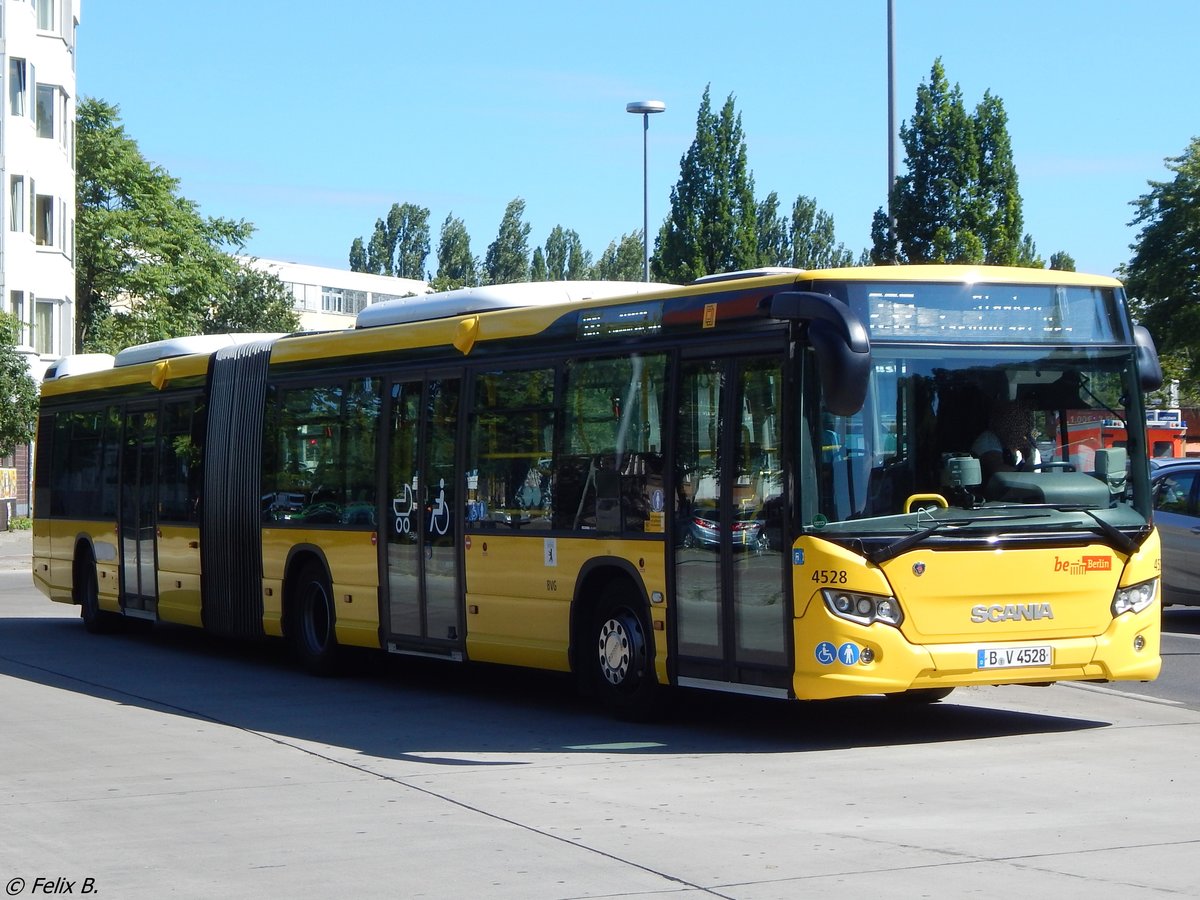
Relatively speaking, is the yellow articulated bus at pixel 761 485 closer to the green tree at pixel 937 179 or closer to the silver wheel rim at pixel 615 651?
the silver wheel rim at pixel 615 651

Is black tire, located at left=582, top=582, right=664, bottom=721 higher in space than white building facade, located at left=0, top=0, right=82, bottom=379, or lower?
lower

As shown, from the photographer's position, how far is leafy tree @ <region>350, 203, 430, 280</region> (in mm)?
130625

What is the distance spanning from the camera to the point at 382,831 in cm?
846

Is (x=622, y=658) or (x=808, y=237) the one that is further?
(x=808, y=237)

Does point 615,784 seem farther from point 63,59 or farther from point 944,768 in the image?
point 63,59

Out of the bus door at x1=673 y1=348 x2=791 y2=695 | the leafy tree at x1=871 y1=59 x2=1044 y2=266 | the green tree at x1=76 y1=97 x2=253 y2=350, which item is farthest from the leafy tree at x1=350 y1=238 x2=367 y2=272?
the bus door at x1=673 y1=348 x2=791 y2=695

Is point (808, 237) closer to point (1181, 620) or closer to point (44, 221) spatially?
point (44, 221)

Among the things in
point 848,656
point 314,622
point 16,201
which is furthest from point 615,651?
point 16,201

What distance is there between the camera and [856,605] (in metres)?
10.6

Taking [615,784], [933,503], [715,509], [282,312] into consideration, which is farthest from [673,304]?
[282,312]

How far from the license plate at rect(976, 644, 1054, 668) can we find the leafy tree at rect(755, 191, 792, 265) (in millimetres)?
78016

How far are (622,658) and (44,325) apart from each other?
47.2 metres

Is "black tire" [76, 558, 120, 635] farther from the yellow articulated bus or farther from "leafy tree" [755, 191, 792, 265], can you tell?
"leafy tree" [755, 191, 792, 265]

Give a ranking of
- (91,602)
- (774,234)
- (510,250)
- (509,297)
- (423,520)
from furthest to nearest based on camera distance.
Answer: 1. (510,250)
2. (774,234)
3. (91,602)
4. (423,520)
5. (509,297)
